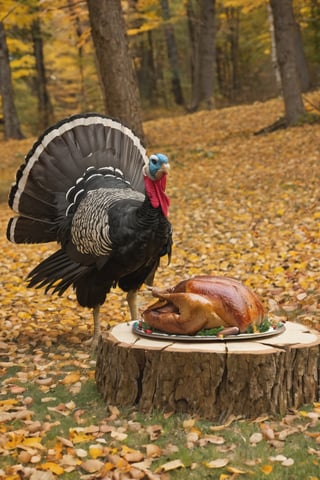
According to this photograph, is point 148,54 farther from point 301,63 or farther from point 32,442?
point 32,442

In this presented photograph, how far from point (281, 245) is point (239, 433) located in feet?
19.3

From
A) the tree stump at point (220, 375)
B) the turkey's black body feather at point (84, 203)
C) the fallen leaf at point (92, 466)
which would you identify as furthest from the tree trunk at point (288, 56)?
the fallen leaf at point (92, 466)

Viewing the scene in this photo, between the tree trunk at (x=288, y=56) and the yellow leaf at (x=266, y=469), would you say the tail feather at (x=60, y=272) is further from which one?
the tree trunk at (x=288, y=56)

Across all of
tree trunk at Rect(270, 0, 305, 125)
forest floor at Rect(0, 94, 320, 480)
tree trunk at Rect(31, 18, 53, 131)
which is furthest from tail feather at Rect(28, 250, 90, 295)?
tree trunk at Rect(31, 18, 53, 131)

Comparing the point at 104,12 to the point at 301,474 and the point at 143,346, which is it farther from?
the point at 301,474

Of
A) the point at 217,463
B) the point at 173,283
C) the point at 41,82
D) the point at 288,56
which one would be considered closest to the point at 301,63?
the point at 288,56

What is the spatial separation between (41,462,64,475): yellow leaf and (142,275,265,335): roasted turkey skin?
4.38 feet

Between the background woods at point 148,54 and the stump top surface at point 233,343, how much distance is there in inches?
398

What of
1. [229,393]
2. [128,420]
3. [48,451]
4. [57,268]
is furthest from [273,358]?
[57,268]

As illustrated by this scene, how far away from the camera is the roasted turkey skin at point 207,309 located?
5.15 m

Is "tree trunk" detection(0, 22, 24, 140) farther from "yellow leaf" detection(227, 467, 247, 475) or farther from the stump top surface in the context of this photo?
"yellow leaf" detection(227, 467, 247, 475)

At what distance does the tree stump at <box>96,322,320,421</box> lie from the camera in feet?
16.0

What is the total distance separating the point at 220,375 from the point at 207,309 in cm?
51

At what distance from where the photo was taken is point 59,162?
286 inches
